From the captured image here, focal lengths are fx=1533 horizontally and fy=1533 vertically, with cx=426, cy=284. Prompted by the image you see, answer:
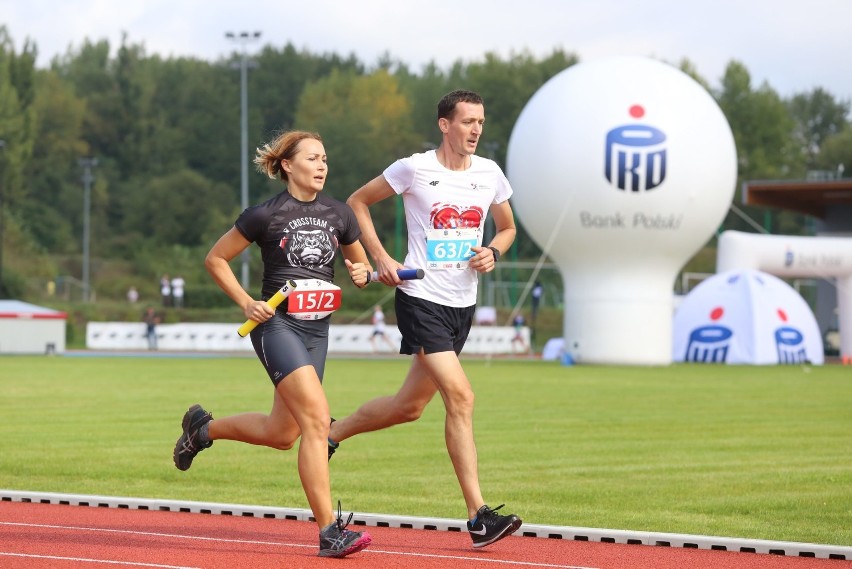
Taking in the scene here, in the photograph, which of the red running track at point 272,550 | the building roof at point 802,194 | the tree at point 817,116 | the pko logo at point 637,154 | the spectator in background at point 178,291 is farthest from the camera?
the tree at point 817,116

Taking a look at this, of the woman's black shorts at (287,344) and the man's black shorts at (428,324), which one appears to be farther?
the man's black shorts at (428,324)

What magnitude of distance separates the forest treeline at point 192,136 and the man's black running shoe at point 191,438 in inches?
2874

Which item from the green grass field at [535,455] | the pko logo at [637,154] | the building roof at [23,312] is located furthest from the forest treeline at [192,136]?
the green grass field at [535,455]

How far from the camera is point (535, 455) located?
15.4 m

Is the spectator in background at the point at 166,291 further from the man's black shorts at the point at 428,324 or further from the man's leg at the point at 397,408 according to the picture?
the man's black shorts at the point at 428,324

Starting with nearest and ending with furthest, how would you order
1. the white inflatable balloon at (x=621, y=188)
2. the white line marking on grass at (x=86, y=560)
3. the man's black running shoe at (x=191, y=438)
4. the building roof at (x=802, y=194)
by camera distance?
the white line marking on grass at (x=86, y=560) → the man's black running shoe at (x=191, y=438) → the white inflatable balloon at (x=621, y=188) → the building roof at (x=802, y=194)

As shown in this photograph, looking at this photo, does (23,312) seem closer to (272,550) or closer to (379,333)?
(379,333)

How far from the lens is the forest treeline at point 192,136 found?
92.8 m

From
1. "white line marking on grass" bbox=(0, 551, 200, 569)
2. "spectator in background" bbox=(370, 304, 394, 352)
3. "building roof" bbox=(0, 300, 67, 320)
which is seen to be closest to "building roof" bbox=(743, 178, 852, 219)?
"spectator in background" bbox=(370, 304, 394, 352)

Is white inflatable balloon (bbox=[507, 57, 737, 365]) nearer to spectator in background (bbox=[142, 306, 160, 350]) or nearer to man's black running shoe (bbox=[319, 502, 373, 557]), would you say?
spectator in background (bbox=[142, 306, 160, 350])

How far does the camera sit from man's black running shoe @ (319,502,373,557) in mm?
8039

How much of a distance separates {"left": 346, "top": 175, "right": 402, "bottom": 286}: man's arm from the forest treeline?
240 feet

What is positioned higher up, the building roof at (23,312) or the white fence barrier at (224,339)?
the building roof at (23,312)

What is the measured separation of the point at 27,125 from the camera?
308 ft
